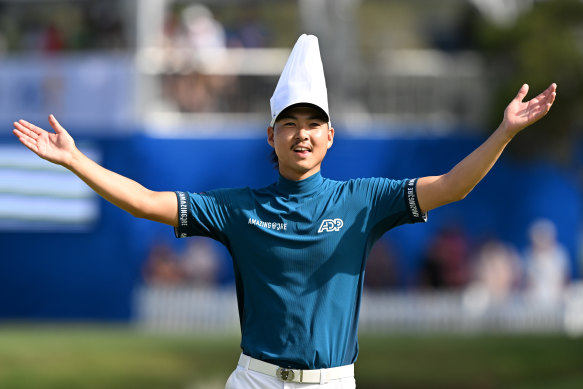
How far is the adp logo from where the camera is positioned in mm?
5145

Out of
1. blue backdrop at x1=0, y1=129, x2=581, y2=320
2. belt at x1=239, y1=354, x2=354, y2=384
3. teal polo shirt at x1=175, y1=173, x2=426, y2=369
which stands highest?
blue backdrop at x1=0, y1=129, x2=581, y2=320

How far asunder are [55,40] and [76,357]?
7.60 metres

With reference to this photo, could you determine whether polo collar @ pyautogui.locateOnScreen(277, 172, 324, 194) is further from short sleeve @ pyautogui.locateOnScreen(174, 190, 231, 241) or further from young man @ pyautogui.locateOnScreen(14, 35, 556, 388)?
short sleeve @ pyautogui.locateOnScreen(174, 190, 231, 241)

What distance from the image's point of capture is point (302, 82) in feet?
17.1

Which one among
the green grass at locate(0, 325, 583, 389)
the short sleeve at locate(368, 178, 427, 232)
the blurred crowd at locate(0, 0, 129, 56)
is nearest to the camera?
the short sleeve at locate(368, 178, 427, 232)

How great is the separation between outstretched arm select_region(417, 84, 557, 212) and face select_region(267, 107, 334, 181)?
58 cm

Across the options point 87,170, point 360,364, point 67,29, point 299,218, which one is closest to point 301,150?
point 299,218

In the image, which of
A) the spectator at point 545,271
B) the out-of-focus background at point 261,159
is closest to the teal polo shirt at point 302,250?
the out-of-focus background at point 261,159

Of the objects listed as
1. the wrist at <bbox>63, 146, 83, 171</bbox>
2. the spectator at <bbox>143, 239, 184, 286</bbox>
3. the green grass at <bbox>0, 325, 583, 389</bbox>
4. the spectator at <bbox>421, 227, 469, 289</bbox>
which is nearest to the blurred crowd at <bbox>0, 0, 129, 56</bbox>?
the spectator at <bbox>143, 239, 184, 286</bbox>

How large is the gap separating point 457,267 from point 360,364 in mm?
4130

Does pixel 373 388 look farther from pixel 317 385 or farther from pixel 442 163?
pixel 317 385

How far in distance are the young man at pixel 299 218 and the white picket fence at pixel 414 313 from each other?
36.6 ft

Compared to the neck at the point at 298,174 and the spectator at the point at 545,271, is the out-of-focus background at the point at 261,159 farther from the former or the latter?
the neck at the point at 298,174

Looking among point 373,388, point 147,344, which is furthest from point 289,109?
point 147,344
